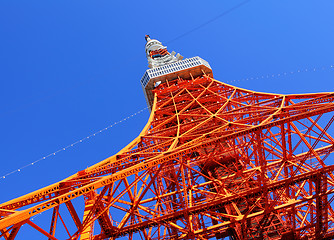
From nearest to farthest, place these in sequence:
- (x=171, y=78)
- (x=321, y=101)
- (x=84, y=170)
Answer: (x=84, y=170)
(x=321, y=101)
(x=171, y=78)

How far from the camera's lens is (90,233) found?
32.0 ft

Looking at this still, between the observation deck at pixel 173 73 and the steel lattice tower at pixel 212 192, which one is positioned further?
the observation deck at pixel 173 73

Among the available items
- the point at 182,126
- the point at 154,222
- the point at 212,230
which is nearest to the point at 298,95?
the point at 182,126

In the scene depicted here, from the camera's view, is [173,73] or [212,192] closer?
[212,192]

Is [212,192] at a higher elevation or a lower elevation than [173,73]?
lower

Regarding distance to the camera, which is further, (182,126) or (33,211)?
(182,126)

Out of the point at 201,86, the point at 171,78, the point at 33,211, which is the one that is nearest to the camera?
the point at 33,211

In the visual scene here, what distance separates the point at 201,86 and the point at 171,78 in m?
4.45

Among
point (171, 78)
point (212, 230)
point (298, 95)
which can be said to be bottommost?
point (212, 230)

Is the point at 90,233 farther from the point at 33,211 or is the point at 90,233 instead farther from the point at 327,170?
the point at 327,170

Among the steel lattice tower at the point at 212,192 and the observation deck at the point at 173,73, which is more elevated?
the observation deck at the point at 173,73

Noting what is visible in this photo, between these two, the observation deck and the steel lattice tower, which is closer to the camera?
the steel lattice tower

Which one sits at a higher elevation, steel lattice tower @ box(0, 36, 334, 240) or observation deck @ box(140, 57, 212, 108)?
observation deck @ box(140, 57, 212, 108)

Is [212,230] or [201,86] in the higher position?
[201,86]
